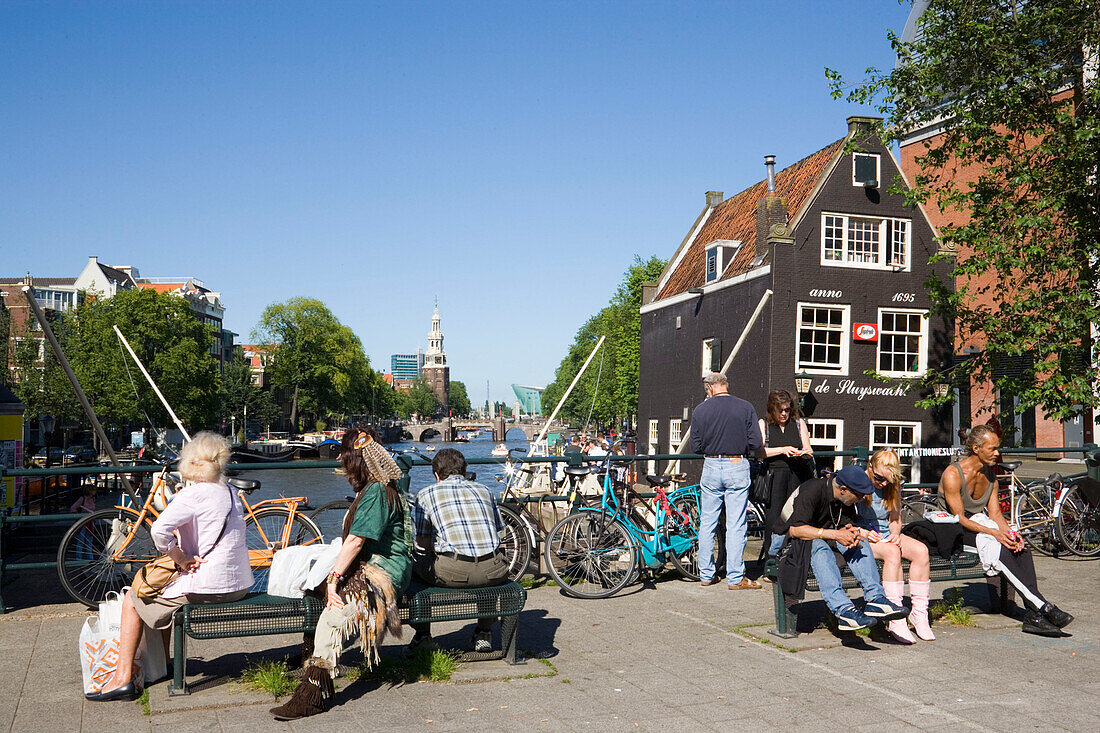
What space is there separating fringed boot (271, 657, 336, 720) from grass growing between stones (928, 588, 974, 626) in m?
4.55

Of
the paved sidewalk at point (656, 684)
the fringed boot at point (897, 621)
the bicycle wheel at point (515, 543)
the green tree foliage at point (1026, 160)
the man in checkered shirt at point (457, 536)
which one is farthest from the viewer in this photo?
the green tree foliage at point (1026, 160)

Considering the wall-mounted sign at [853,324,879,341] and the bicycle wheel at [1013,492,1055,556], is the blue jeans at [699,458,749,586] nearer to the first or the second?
the bicycle wheel at [1013,492,1055,556]

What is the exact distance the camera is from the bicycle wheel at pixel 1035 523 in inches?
397

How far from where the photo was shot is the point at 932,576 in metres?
6.76

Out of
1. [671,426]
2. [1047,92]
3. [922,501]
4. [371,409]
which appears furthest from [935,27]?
[371,409]

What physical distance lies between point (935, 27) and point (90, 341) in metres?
56.7

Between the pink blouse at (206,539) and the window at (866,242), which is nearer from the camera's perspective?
the pink blouse at (206,539)

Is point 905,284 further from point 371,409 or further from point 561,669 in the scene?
point 371,409

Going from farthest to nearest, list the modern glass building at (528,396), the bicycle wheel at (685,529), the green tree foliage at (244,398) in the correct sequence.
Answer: the green tree foliage at (244,398) < the modern glass building at (528,396) < the bicycle wheel at (685,529)

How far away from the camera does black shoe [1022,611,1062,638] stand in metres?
6.32

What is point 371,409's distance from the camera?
10712 centimetres

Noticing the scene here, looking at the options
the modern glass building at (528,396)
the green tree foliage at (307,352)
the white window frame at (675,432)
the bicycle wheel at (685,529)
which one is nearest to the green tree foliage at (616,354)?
the modern glass building at (528,396)

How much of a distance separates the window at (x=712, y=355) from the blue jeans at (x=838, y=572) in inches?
862

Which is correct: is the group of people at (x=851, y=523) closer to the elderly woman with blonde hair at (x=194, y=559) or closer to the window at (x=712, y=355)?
the elderly woman with blonde hair at (x=194, y=559)
